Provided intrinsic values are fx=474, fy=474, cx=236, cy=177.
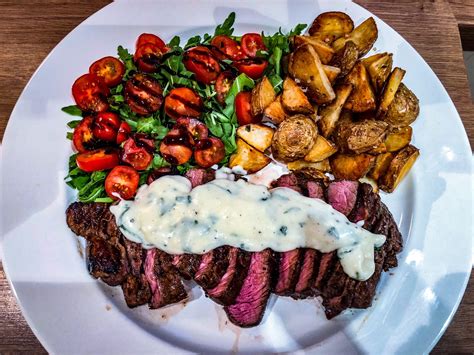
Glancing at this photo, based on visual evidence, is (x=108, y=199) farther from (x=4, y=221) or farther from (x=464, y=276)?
(x=464, y=276)

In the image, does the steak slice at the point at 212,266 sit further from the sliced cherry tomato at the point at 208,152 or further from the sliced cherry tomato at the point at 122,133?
the sliced cherry tomato at the point at 122,133

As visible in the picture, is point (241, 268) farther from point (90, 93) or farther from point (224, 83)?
point (90, 93)

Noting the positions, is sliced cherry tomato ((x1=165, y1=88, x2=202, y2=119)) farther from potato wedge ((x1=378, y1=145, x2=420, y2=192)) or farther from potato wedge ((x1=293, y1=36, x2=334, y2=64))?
potato wedge ((x1=378, y1=145, x2=420, y2=192))

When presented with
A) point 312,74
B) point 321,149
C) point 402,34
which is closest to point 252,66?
point 312,74

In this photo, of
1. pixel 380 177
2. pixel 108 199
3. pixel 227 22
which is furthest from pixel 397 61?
pixel 108 199

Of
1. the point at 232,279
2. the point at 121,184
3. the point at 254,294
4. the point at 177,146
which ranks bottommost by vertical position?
the point at 254,294

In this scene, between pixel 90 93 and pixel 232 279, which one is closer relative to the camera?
pixel 232 279

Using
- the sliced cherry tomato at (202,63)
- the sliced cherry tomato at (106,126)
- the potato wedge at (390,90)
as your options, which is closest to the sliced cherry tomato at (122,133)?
the sliced cherry tomato at (106,126)
